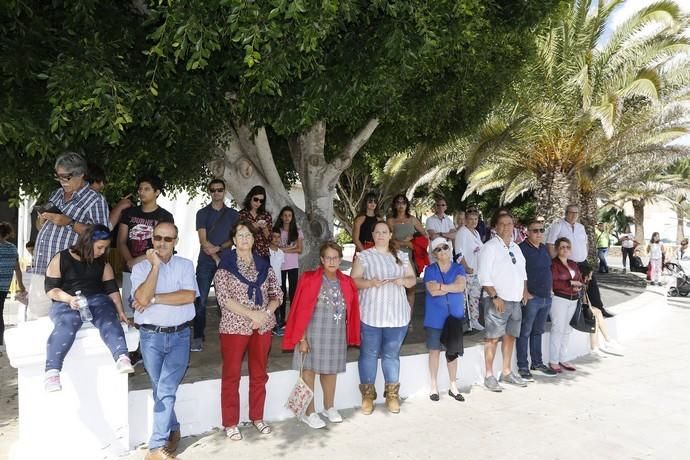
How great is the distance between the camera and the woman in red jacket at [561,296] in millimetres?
6523

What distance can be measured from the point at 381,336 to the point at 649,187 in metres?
22.4

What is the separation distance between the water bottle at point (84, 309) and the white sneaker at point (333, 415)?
85.6 inches

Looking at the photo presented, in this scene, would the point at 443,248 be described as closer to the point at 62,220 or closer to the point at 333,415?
the point at 333,415

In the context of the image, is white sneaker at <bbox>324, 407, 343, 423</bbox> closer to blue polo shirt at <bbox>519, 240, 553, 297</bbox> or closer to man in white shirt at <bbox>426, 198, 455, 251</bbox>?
blue polo shirt at <bbox>519, 240, 553, 297</bbox>

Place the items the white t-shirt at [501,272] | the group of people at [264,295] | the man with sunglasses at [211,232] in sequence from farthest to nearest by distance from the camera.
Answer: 1. the man with sunglasses at [211,232]
2. the white t-shirt at [501,272]
3. the group of people at [264,295]

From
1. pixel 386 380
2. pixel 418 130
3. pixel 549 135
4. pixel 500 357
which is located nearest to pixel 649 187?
pixel 549 135

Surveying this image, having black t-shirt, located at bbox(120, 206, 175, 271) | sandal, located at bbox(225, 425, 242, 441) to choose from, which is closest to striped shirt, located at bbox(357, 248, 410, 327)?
sandal, located at bbox(225, 425, 242, 441)

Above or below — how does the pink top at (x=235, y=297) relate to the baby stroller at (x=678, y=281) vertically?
above

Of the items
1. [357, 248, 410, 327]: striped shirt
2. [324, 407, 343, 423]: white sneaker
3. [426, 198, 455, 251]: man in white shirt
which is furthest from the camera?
[426, 198, 455, 251]: man in white shirt

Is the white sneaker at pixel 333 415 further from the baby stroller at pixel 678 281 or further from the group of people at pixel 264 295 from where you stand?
the baby stroller at pixel 678 281

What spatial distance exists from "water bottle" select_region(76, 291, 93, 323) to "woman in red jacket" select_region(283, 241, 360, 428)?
5.11ft

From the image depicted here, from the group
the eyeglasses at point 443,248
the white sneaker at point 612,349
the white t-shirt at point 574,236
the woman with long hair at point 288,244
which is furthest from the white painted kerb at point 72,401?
the white sneaker at point 612,349

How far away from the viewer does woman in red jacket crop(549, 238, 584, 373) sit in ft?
21.4

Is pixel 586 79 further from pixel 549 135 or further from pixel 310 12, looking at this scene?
pixel 310 12
